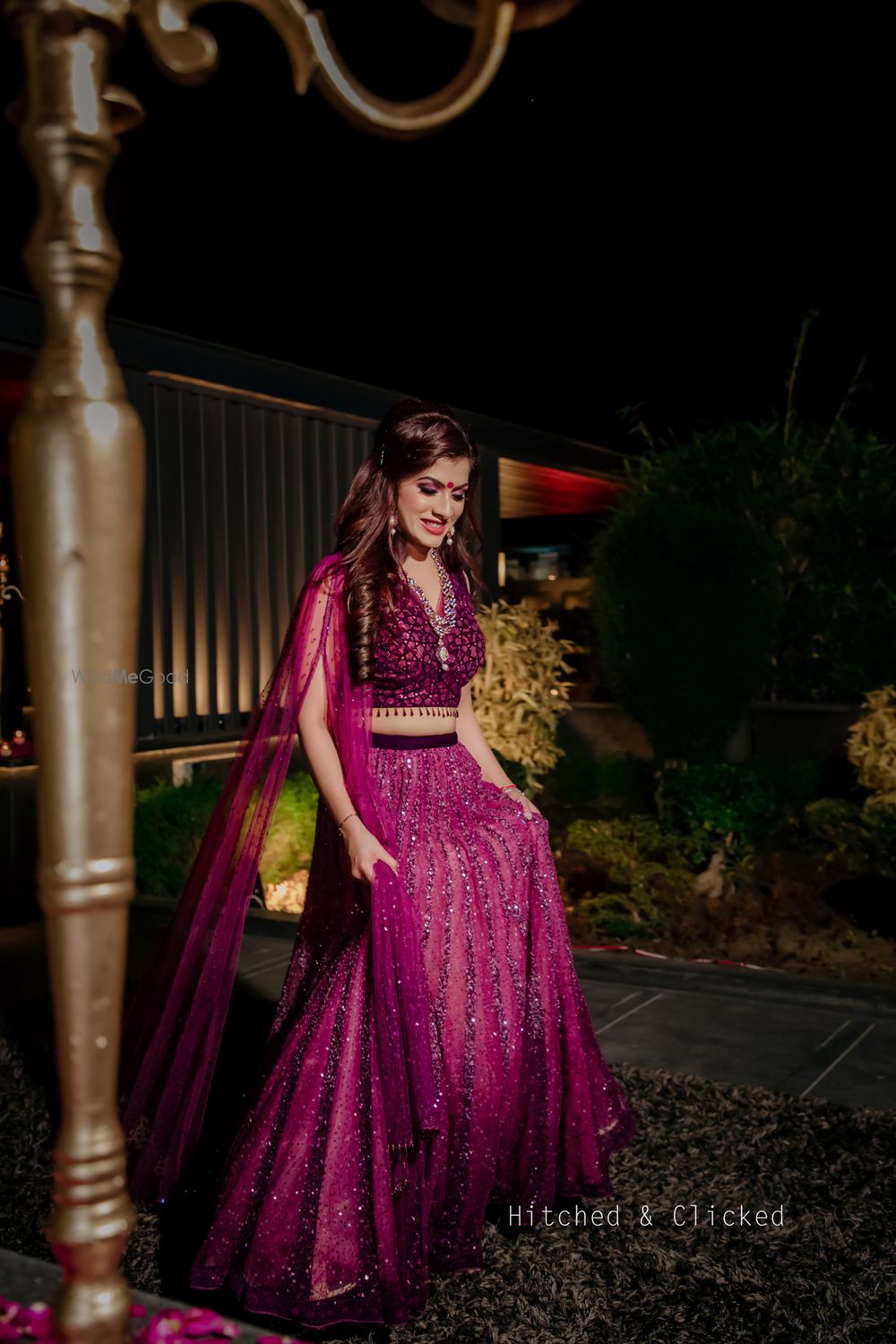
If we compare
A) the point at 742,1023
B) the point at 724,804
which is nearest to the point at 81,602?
the point at 742,1023

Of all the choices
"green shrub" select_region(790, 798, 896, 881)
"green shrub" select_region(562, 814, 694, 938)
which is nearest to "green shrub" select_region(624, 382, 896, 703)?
"green shrub" select_region(790, 798, 896, 881)

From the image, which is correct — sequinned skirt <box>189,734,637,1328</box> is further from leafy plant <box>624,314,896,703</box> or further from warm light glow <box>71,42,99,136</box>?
leafy plant <box>624,314,896,703</box>

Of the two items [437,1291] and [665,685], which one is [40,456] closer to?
[437,1291]

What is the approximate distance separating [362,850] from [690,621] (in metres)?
4.92

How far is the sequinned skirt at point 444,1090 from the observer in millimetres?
2377

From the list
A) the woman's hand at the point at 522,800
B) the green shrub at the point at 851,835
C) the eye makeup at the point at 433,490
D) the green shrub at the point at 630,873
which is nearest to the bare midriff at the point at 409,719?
the woman's hand at the point at 522,800

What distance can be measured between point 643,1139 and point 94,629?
2.83m

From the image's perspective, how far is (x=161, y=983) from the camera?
2.75 meters

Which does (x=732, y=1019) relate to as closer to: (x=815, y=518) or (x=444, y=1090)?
(x=444, y=1090)

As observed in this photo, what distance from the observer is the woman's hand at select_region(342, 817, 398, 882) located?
248 centimetres

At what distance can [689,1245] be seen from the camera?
9.00ft

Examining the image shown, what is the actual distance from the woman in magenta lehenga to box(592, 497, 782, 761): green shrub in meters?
4.32

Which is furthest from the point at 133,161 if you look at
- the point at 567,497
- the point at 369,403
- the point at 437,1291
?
the point at 567,497

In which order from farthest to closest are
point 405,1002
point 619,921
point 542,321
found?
point 542,321, point 619,921, point 405,1002
